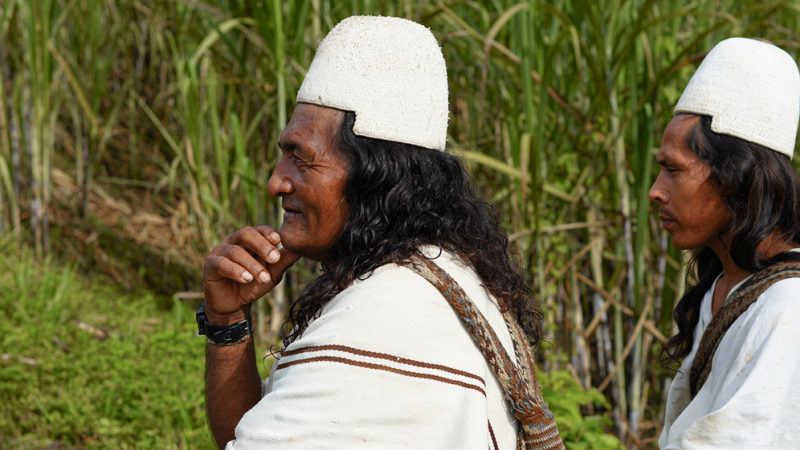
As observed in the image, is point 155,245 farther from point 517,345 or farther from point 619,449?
point 517,345

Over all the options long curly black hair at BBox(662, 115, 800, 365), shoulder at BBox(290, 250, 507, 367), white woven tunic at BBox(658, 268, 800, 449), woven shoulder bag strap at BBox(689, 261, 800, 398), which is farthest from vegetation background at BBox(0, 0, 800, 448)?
shoulder at BBox(290, 250, 507, 367)

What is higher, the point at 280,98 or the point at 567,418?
the point at 280,98

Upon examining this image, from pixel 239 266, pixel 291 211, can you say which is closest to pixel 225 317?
pixel 239 266

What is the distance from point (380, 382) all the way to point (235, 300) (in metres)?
0.59

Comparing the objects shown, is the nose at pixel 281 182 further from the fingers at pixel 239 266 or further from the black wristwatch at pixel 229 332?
the black wristwatch at pixel 229 332

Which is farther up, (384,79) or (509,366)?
(384,79)

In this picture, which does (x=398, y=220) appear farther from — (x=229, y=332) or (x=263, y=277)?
(x=229, y=332)

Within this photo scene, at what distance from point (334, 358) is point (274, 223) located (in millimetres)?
2769

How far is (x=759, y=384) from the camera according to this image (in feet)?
5.44

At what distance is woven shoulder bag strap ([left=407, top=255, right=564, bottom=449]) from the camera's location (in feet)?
4.71

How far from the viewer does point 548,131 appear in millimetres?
3539

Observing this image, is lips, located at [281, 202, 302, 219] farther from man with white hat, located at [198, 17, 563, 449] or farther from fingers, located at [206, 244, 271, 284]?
fingers, located at [206, 244, 271, 284]

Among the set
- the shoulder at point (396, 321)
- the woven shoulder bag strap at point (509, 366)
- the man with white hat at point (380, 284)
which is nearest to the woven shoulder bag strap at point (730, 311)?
the man with white hat at point (380, 284)

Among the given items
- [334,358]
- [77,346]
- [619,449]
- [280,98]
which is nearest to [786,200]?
[334,358]
